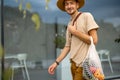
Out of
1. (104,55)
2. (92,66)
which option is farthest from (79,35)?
(104,55)

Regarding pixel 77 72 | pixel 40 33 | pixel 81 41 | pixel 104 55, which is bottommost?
pixel 104 55

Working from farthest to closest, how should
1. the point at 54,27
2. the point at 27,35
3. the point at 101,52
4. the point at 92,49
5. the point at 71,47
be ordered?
the point at 101,52 < the point at 54,27 < the point at 27,35 < the point at 71,47 < the point at 92,49

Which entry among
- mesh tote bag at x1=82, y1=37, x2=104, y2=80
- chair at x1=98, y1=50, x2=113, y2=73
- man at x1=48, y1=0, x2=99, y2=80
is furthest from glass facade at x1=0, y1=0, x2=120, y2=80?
mesh tote bag at x1=82, y1=37, x2=104, y2=80

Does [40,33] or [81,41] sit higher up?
[81,41]

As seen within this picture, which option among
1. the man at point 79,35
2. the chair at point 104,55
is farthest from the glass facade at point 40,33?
the man at point 79,35

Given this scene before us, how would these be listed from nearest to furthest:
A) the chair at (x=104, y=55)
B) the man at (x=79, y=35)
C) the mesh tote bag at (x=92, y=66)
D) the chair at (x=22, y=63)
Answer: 1. the mesh tote bag at (x=92, y=66)
2. the man at (x=79, y=35)
3. the chair at (x=22, y=63)
4. the chair at (x=104, y=55)

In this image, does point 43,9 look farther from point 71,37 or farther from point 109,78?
point 71,37

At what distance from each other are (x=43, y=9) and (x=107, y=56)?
2.30 metres

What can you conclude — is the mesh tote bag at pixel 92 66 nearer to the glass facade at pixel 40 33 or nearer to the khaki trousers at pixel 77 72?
the khaki trousers at pixel 77 72

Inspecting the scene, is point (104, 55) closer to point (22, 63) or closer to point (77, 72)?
point (22, 63)

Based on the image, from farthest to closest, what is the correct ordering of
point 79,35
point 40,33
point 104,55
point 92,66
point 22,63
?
point 104,55
point 40,33
point 22,63
point 79,35
point 92,66

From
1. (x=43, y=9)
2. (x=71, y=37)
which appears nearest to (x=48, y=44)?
(x=43, y=9)

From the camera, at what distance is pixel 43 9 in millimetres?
6723

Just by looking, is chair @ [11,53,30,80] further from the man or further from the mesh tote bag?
the mesh tote bag
